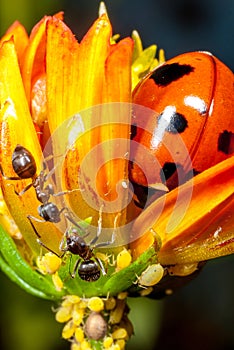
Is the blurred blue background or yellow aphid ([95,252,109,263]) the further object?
the blurred blue background

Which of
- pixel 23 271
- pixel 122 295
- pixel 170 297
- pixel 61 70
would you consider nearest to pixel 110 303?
pixel 122 295

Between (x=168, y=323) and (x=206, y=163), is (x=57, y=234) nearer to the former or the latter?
(x=206, y=163)

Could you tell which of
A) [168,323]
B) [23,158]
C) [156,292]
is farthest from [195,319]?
[23,158]

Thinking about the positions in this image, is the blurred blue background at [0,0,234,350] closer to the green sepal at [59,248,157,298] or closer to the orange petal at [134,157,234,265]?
the green sepal at [59,248,157,298]

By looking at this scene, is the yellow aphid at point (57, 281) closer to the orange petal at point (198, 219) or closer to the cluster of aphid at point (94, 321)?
the cluster of aphid at point (94, 321)

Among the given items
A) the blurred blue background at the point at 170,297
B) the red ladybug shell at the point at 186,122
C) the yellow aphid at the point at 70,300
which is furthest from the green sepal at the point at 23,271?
the blurred blue background at the point at 170,297

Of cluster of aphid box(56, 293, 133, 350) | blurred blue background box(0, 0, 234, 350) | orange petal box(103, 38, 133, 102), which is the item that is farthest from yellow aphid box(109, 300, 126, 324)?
blurred blue background box(0, 0, 234, 350)
